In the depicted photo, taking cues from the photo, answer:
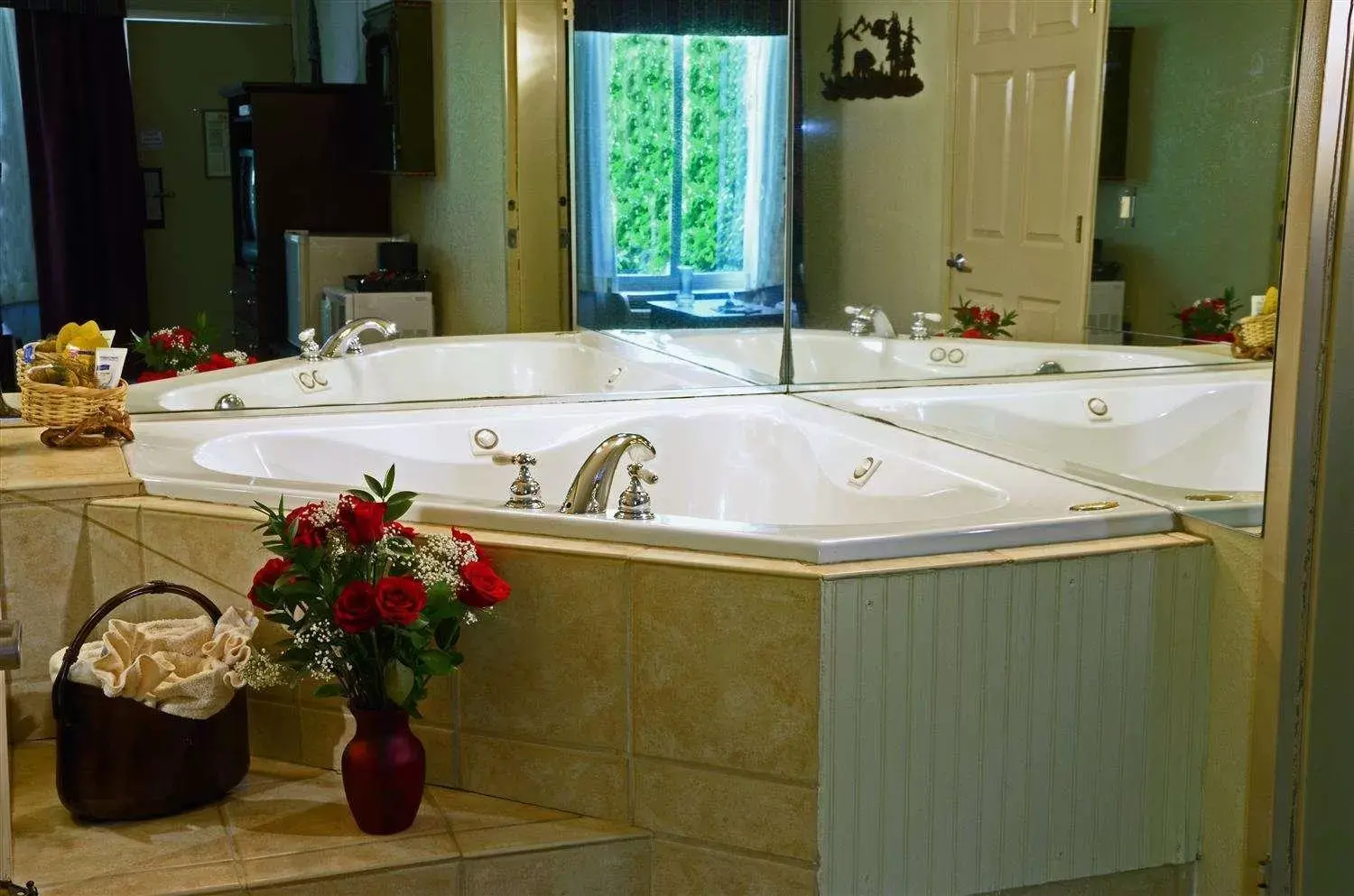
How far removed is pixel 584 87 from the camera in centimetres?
301

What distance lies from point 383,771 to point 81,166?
4.49ft

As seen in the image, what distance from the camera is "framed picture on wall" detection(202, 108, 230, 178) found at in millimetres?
2775

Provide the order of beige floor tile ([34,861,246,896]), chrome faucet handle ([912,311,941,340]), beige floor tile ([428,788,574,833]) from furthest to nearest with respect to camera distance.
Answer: chrome faucet handle ([912,311,941,340]) < beige floor tile ([428,788,574,833]) < beige floor tile ([34,861,246,896])

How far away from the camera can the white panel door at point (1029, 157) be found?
2385mm

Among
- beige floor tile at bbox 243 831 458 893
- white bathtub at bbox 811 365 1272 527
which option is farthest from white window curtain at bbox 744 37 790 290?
beige floor tile at bbox 243 831 458 893

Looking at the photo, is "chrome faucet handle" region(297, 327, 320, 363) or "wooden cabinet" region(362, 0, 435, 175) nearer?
"wooden cabinet" region(362, 0, 435, 175)

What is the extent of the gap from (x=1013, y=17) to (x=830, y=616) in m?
1.23

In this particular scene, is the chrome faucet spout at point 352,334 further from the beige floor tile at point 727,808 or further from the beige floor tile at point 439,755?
the beige floor tile at point 727,808

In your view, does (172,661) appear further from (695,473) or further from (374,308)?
(695,473)

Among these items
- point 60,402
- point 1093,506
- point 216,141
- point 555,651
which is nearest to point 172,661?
point 555,651

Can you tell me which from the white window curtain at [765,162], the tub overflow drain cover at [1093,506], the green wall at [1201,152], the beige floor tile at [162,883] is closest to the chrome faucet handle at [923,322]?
the white window curtain at [765,162]

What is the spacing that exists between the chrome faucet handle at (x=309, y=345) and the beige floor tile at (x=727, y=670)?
4.03 ft

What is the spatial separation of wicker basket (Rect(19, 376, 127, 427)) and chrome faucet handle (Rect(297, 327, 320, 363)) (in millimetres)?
423

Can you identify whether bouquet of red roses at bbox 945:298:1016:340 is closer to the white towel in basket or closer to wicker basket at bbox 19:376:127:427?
the white towel in basket
